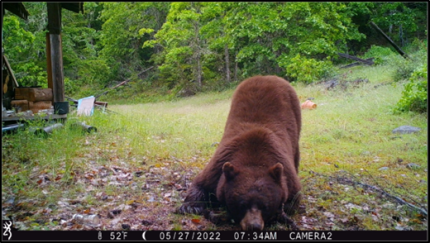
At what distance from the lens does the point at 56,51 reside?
18.2ft

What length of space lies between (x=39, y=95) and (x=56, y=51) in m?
1.07

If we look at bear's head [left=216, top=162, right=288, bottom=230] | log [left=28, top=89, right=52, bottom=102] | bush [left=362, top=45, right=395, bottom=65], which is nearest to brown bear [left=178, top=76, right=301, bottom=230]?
bear's head [left=216, top=162, right=288, bottom=230]

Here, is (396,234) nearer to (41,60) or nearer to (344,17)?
(344,17)

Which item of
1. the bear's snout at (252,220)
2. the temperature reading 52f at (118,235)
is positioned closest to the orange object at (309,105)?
the bear's snout at (252,220)

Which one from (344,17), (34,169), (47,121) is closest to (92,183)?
(34,169)

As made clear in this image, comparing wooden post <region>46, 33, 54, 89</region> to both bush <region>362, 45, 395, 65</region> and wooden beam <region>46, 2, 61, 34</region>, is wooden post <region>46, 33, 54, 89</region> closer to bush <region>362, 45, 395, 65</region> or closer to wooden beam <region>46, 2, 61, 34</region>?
wooden beam <region>46, 2, 61, 34</region>

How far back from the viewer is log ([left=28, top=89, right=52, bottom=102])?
6094 millimetres

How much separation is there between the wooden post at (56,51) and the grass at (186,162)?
830 millimetres

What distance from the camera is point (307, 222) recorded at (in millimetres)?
3574

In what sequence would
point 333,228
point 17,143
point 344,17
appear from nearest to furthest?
point 333,228 → point 344,17 → point 17,143

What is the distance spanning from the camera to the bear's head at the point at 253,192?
318 cm

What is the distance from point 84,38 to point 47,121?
1654mm

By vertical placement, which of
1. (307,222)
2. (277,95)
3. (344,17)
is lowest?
(307,222)

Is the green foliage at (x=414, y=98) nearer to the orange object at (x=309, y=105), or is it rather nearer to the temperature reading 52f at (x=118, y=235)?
the orange object at (x=309, y=105)
